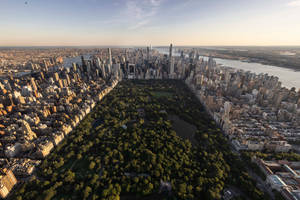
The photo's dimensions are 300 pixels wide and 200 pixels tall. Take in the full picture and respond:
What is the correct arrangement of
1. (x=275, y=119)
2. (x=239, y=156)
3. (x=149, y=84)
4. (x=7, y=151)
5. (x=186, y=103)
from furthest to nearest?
(x=149, y=84) < (x=186, y=103) < (x=275, y=119) < (x=239, y=156) < (x=7, y=151)

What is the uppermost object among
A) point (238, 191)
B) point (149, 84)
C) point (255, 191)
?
point (149, 84)

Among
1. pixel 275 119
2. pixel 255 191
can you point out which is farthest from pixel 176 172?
pixel 275 119

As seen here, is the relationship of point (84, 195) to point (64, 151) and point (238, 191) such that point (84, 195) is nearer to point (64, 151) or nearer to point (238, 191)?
point (64, 151)

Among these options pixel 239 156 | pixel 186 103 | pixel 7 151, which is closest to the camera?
pixel 7 151

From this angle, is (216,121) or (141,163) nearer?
(141,163)

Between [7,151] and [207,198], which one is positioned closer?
[207,198]

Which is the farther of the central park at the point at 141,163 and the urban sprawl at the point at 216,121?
the urban sprawl at the point at 216,121

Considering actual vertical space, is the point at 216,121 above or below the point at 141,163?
above

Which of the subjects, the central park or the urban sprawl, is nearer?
the central park
